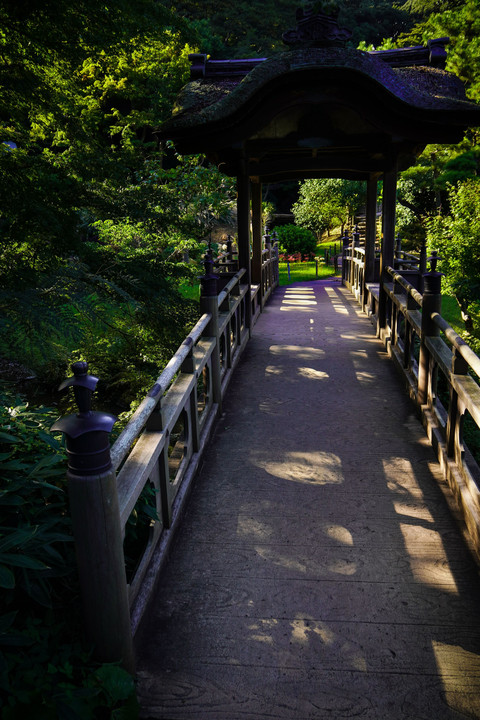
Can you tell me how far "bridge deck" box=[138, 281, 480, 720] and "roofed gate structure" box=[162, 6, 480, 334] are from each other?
12.9 feet

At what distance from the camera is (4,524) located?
2705mm

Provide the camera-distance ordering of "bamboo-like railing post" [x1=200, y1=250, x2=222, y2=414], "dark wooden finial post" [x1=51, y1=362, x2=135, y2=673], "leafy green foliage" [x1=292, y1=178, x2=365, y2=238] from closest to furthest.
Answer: "dark wooden finial post" [x1=51, y1=362, x2=135, y2=673] → "bamboo-like railing post" [x1=200, y1=250, x2=222, y2=414] → "leafy green foliage" [x1=292, y1=178, x2=365, y2=238]

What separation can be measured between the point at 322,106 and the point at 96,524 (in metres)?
7.08

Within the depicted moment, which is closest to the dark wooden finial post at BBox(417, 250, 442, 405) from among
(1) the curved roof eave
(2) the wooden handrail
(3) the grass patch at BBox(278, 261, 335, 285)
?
(2) the wooden handrail

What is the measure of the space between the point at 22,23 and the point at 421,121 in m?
4.87

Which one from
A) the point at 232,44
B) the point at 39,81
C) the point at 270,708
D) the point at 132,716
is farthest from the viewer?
the point at 232,44

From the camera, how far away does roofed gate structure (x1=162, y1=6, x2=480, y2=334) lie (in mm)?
6906

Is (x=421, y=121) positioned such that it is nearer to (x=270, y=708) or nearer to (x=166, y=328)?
(x=166, y=328)

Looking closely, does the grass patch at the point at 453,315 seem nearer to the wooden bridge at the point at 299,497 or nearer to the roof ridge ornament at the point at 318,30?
the wooden bridge at the point at 299,497

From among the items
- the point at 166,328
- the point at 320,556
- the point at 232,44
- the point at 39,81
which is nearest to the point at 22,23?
the point at 39,81

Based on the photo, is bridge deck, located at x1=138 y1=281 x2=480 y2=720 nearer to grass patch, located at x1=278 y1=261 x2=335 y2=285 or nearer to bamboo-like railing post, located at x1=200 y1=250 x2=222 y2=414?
bamboo-like railing post, located at x1=200 y1=250 x2=222 y2=414

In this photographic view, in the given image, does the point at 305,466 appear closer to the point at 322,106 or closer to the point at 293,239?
the point at 322,106

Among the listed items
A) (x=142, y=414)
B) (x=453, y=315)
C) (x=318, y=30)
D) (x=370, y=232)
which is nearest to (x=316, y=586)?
(x=142, y=414)

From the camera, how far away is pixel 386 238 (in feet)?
29.7
